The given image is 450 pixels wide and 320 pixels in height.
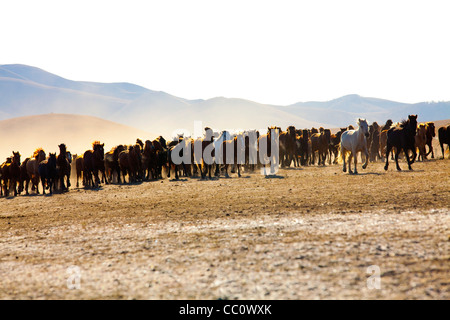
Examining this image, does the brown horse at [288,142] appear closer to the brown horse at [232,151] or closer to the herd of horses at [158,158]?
the herd of horses at [158,158]

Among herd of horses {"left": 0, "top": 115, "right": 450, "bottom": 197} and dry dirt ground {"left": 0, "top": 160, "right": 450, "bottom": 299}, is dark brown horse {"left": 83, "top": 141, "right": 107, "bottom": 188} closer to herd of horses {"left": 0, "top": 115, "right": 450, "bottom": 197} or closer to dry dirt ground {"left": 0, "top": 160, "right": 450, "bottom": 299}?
herd of horses {"left": 0, "top": 115, "right": 450, "bottom": 197}

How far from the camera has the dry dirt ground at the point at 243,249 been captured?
5.16 meters

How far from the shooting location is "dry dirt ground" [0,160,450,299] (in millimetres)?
5160

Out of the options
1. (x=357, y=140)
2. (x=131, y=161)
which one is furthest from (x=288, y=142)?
(x=131, y=161)

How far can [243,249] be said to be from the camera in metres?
6.89

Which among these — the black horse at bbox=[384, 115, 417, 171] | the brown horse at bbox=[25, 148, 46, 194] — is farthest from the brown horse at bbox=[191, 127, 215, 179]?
the black horse at bbox=[384, 115, 417, 171]

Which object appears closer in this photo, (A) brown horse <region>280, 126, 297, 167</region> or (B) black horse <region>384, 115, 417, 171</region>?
(B) black horse <region>384, 115, 417, 171</region>

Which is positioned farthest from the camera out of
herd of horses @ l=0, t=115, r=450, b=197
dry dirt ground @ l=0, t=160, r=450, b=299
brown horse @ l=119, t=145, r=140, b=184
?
brown horse @ l=119, t=145, r=140, b=184

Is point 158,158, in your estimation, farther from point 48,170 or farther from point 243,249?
point 243,249
